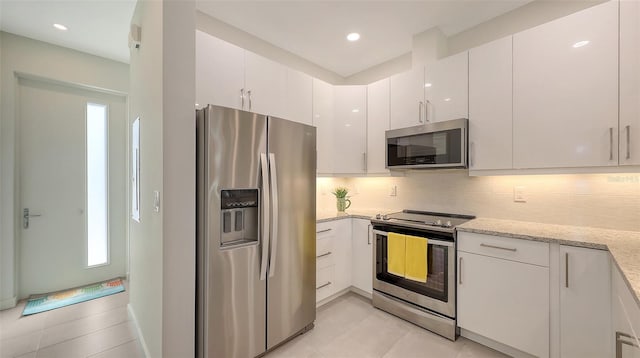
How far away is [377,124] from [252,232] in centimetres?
185

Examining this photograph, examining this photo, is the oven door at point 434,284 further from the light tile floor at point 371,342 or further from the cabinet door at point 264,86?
the cabinet door at point 264,86

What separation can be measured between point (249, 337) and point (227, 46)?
228 cm

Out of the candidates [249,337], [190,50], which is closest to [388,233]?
[249,337]

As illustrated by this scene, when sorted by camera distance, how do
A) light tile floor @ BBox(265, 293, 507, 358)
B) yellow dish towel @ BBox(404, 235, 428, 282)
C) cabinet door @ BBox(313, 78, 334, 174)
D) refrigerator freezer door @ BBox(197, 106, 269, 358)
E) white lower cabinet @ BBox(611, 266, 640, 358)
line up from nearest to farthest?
1. white lower cabinet @ BBox(611, 266, 640, 358)
2. refrigerator freezer door @ BBox(197, 106, 269, 358)
3. light tile floor @ BBox(265, 293, 507, 358)
4. yellow dish towel @ BBox(404, 235, 428, 282)
5. cabinet door @ BBox(313, 78, 334, 174)

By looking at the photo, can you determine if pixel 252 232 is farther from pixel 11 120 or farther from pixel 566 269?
pixel 11 120

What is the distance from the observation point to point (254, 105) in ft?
7.63

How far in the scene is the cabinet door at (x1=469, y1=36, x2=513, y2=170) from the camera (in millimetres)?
1992

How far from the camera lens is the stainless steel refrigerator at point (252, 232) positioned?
59.7 inches

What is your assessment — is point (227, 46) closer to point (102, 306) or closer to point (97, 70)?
point (97, 70)

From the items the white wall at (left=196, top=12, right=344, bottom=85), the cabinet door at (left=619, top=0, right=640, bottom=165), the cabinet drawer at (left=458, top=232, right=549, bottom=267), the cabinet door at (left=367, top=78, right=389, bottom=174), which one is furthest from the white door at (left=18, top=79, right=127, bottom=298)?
the cabinet door at (left=619, top=0, right=640, bottom=165)

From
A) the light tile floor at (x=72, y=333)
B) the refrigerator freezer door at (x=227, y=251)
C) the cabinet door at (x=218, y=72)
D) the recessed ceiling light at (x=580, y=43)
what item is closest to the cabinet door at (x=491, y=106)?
the recessed ceiling light at (x=580, y=43)

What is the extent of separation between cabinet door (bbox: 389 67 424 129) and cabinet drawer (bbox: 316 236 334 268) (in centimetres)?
141

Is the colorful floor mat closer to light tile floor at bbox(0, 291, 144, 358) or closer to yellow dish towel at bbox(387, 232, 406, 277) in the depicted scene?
light tile floor at bbox(0, 291, 144, 358)

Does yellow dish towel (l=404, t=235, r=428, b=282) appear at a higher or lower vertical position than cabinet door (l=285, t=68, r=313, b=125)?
lower
